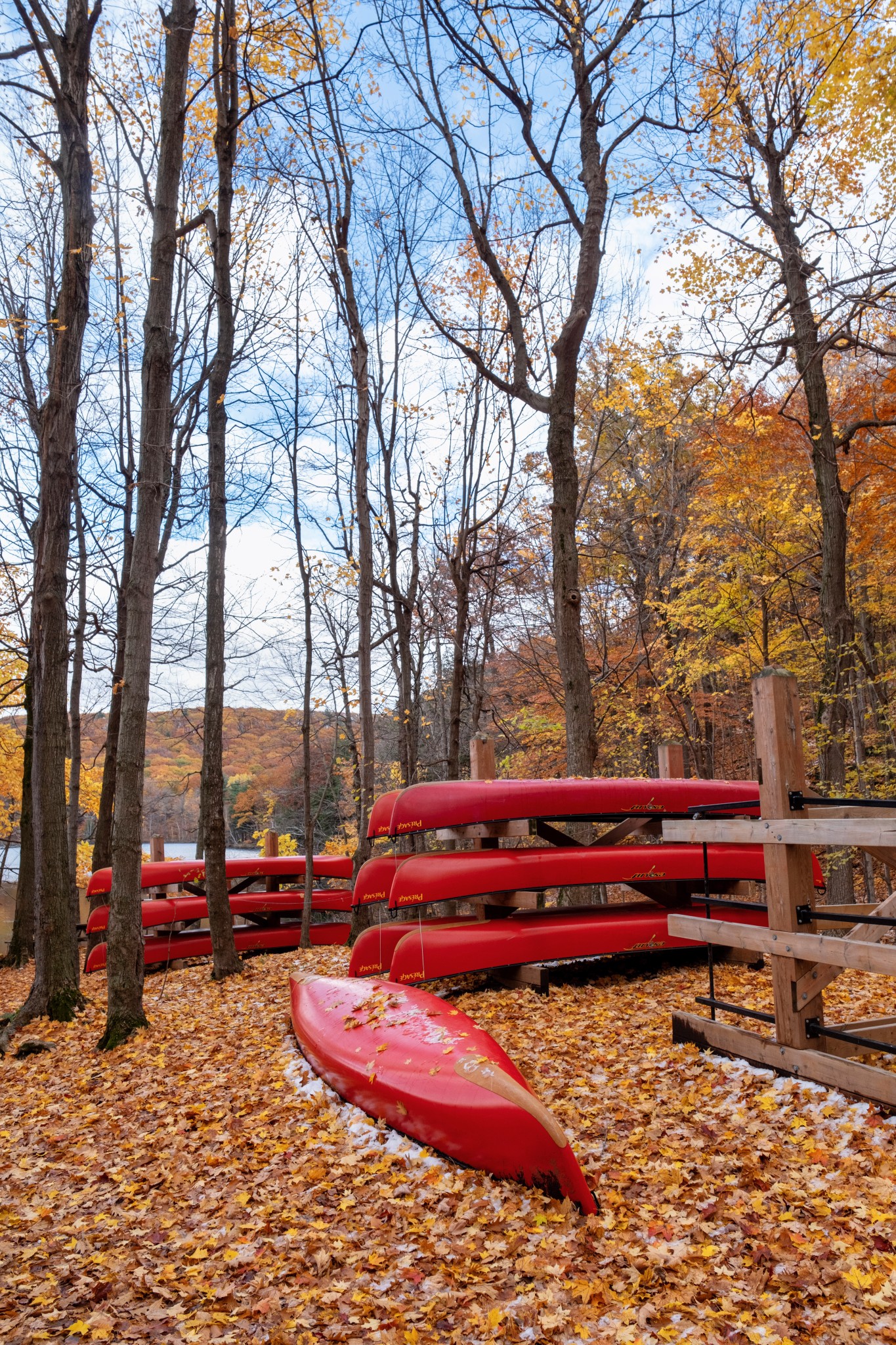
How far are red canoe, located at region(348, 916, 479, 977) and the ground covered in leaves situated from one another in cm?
202

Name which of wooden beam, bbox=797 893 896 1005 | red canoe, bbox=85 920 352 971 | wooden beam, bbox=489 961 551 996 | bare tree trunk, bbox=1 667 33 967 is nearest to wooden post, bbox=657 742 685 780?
wooden beam, bbox=489 961 551 996

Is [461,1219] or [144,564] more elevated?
[144,564]

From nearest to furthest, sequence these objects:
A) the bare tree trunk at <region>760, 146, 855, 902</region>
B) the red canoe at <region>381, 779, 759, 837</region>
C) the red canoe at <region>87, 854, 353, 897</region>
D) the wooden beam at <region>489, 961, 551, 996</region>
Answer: the wooden beam at <region>489, 961, 551, 996</region> < the red canoe at <region>381, 779, 759, 837</region> < the bare tree trunk at <region>760, 146, 855, 902</region> < the red canoe at <region>87, 854, 353, 897</region>

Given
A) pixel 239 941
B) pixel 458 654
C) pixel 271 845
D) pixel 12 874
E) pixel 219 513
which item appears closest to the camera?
pixel 219 513

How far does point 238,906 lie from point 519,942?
5859mm

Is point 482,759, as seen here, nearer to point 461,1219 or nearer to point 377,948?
point 377,948

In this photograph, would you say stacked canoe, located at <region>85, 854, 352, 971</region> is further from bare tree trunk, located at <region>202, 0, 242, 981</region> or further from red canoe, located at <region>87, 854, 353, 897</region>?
bare tree trunk, located at <region>202, 0, 242, 981</region>

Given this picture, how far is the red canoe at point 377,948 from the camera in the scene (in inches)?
281

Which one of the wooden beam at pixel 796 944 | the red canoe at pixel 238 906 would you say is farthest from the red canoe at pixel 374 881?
the wooden beam at pixel 796 944

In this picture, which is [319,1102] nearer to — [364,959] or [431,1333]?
[431,1333]

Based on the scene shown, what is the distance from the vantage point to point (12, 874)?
102 ft

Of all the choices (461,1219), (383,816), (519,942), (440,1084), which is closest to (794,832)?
(440,1084)

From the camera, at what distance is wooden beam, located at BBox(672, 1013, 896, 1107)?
3441 mm

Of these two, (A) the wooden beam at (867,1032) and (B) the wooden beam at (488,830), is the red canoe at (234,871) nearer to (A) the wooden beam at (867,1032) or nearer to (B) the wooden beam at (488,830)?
(B) the wooden beam at (488,830)
